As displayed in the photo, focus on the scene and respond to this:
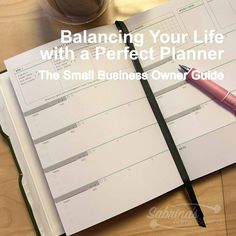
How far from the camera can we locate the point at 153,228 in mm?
500

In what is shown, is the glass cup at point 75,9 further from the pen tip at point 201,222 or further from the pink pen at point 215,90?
the pen tip at point 201,222

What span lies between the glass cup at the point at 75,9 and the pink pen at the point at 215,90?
158 mm

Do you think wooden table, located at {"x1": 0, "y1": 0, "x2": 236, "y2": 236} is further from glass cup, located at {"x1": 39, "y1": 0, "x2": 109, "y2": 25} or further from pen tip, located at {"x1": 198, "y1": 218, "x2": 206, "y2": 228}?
glass cup, located at {"x1": 39, "y1": 0, "x2": 109, "y2": 25}

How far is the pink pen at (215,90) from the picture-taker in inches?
20.6

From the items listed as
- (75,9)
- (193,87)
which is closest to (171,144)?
(193,87)

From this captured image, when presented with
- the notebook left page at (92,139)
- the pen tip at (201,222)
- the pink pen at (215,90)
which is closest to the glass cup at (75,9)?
the notebook left page at (92,139)

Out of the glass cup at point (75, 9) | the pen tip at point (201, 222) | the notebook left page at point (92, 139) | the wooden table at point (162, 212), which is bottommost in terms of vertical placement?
A: the pen tip at point (201, 222)

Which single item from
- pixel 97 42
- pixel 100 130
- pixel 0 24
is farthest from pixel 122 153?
pixel 0 24

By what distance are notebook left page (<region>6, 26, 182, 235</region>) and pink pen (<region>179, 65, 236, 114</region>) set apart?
0.07 metres

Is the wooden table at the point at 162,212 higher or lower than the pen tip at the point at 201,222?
higher

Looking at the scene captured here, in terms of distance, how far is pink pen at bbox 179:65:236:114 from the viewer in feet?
1.72

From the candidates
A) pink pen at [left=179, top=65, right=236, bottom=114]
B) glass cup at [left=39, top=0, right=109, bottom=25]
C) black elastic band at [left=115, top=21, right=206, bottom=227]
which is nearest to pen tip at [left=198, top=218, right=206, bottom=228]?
black elastic band at [left=115, top=21, right=206, bottom=227]

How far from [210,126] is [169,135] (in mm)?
56

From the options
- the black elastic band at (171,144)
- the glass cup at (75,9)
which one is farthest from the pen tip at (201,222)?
the glass cup at (75,9)
